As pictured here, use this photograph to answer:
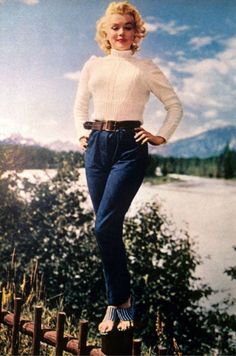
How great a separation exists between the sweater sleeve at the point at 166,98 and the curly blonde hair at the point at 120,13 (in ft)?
0.50

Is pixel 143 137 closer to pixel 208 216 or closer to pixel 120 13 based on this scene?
pixel 120 13

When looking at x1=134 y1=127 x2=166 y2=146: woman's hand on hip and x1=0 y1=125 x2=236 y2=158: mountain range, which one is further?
x1=0 y1=125 x2=236 y2=158: mountain range

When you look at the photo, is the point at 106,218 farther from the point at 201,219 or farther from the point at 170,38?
the point at 170,38

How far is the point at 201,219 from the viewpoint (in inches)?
147

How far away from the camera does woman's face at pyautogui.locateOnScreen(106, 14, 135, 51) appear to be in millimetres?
3309

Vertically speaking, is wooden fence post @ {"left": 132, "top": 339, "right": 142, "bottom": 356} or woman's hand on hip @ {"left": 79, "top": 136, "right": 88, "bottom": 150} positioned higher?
woman's hand on hip @ {"left": 79, "top": 136, "right": 88, "bottom": 150}

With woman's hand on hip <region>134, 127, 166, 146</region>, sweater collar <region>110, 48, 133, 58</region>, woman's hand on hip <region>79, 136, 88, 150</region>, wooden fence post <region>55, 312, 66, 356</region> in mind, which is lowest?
wooden fence post <region>55, 312, 66, 356</region>

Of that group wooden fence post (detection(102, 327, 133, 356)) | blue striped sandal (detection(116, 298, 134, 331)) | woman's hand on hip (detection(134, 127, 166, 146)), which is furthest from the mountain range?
wooden fence post (detection(102, 327, 133, 356))

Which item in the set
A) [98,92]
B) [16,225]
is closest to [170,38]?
[98,92]

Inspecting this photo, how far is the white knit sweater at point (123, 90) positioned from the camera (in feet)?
10.6

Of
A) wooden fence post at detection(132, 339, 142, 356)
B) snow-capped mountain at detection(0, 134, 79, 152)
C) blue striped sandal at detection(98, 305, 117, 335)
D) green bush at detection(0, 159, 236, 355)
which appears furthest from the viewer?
snow-capped mountain at detection(0, 134, 79, 152)

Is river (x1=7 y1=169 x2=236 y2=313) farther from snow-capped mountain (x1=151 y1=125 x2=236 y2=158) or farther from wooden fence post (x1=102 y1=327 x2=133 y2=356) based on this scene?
wooden fence post (x1=102 y1=327 x2=133 y2=356)

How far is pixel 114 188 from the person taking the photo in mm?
3178

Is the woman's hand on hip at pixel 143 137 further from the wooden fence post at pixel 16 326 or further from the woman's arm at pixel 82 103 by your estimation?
the wooden fence post at pixel 16 326
